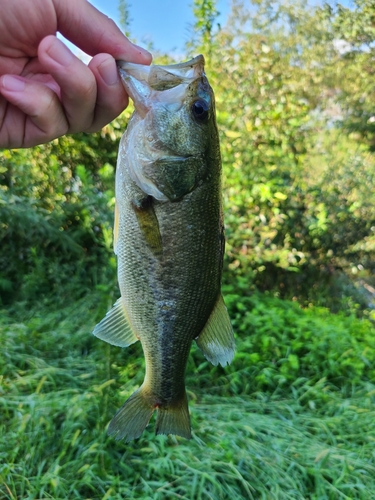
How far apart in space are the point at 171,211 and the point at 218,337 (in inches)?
18.9

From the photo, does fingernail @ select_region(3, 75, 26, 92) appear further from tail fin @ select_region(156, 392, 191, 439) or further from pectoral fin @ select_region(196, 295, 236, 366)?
tail fin @ select_region(156, 392, 191, 439)

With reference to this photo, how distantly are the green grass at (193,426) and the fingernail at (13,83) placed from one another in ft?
6.51

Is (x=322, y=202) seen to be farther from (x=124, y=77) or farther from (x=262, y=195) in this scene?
(x=124, y=77)

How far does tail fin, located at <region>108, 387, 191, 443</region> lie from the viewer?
1.40 metres

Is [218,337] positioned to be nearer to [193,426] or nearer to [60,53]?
[60,53]

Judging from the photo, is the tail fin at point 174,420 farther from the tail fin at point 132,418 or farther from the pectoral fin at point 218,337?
the pectoral fin at point 218,337

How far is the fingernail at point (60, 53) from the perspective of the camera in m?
1.15

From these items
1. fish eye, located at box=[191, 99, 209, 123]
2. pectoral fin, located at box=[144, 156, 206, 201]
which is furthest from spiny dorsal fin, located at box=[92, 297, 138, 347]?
fish eye, located at box=[191, 99, 209, 123]

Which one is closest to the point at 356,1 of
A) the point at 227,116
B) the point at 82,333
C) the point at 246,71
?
the point at 246,71

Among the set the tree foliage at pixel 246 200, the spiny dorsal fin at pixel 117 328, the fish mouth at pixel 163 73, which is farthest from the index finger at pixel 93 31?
the tree foliage at pixel 246 200

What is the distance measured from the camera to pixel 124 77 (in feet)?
4.03

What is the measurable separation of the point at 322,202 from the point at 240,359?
292 centimetres

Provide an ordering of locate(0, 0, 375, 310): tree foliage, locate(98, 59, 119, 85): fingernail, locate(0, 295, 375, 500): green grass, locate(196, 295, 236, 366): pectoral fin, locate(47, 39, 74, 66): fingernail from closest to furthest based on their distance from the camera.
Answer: locate(47, 39, 74, 66): fingernail → locate(98, 59, 119, 85): fingernail → locate(196, 295, 236, 366): pectoral fin → locate(0, 295, 375, 500): green grass → locate(0, 0, 375, 310): tree foliage

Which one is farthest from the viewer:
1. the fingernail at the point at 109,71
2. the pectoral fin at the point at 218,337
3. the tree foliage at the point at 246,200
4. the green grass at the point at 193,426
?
the tree foliage at the point at 246,200
